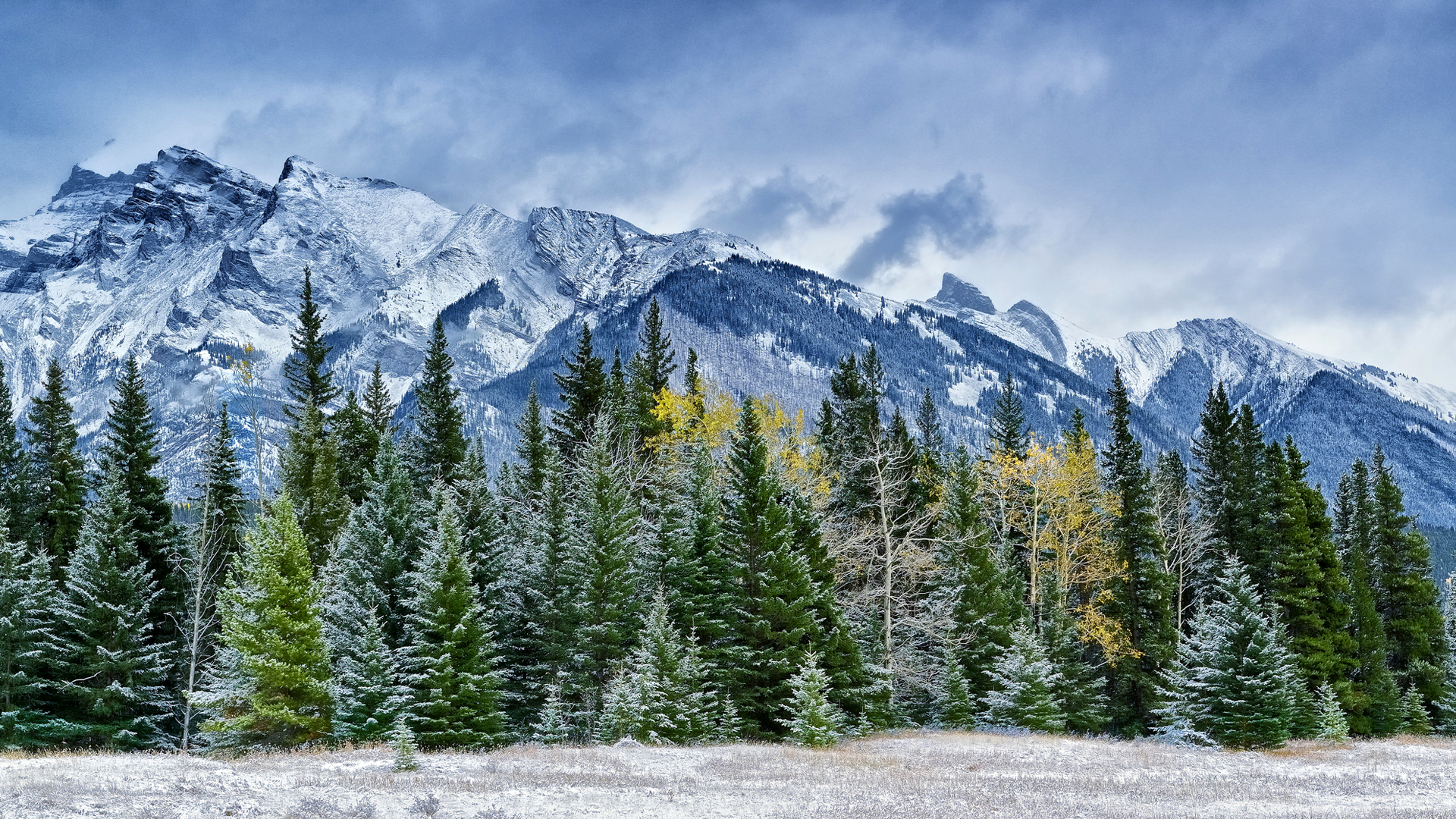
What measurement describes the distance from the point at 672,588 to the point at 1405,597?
43.2m

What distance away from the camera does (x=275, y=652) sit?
31828mm

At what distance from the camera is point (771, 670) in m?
32.4

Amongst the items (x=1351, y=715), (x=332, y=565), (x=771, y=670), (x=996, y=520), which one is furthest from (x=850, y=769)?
(x=1351, y=715)

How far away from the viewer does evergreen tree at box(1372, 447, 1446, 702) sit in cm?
5231

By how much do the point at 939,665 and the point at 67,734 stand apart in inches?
1405

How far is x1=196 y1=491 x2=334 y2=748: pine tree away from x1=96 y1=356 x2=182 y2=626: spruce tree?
10.7 metres

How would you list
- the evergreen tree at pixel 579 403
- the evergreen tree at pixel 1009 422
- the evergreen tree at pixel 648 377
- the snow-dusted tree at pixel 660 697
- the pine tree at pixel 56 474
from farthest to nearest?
the evergreen tree at pixel 1009 422, the evergreen tree at pixel 579 403, the evergreen tree at pixel 648 377, the pine tree at pixel 56 474, the snow-dusted tree at pixel 660 697

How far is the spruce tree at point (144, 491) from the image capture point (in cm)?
4216

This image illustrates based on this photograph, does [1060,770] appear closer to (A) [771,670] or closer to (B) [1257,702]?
(A) [771,670]

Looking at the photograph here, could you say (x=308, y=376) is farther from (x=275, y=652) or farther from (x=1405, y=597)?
(x=1405, y=597)

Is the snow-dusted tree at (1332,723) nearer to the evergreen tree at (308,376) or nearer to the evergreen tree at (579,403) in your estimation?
the evergreen tree at (579,403)

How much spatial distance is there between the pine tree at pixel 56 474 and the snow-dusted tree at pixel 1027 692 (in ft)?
135

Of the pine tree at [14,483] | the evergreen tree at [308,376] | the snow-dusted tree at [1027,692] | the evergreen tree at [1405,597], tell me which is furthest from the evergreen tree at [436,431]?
the evergreen tree at [1405,597]

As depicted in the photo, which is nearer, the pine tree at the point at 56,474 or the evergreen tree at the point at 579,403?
the pine tree at the point at 56,474
